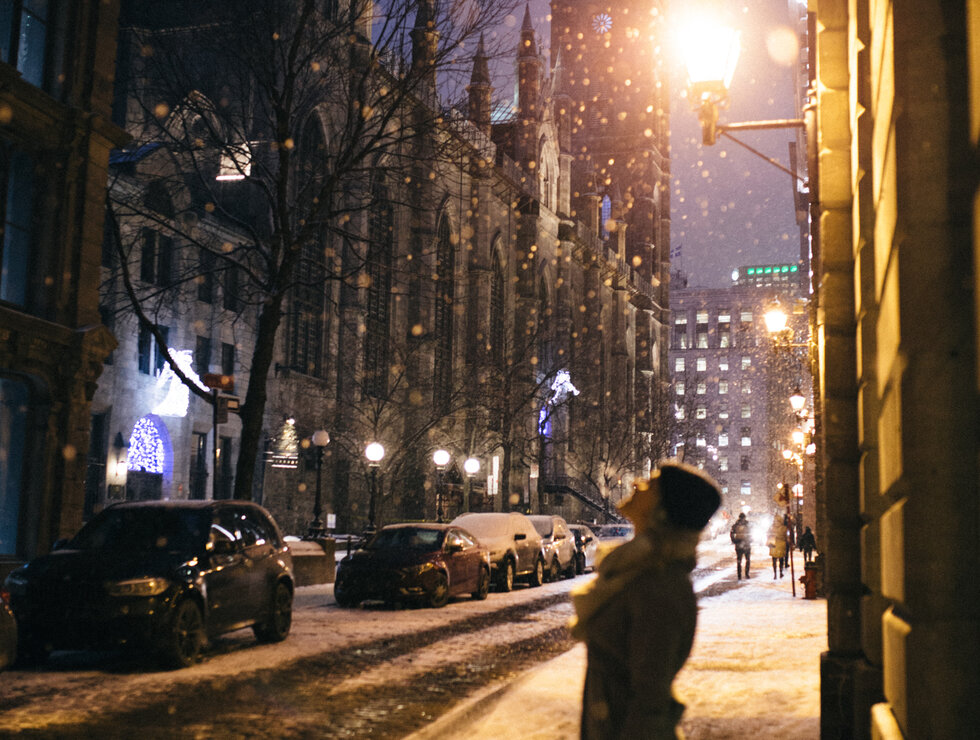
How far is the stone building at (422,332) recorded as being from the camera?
31.7m

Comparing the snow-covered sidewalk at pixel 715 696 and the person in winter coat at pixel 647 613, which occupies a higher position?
the person in winter coat at pixel 647 613

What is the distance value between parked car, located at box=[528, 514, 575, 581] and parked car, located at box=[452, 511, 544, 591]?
4.73 feet

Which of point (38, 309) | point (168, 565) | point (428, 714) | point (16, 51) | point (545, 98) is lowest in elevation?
point (428, 714)

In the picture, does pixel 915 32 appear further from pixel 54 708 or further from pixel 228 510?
pixel 228 510

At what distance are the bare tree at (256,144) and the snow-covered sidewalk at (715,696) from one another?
995 centimetres

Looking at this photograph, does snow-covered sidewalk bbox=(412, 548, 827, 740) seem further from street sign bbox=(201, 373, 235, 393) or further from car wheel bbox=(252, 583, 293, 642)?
street sign bbox=(201, 373, 235, 393)

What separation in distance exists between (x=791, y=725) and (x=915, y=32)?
556 cm

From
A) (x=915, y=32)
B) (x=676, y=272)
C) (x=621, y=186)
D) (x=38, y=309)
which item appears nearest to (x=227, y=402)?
(x=38, y=309)

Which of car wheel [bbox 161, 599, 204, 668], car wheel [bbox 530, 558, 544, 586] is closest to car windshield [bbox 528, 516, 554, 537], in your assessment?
car wheel [bbox 530, 558, 544, 586]

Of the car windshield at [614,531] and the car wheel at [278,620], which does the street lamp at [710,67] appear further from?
the car windshield at [614,531]

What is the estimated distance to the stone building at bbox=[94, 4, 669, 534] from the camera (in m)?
31.7

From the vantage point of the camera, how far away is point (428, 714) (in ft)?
30.5

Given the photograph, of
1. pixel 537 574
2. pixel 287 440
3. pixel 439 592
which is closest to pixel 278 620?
pixel 439 592

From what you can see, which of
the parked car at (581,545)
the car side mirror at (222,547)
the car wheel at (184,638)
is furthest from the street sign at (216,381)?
the parked car at (581,545)
